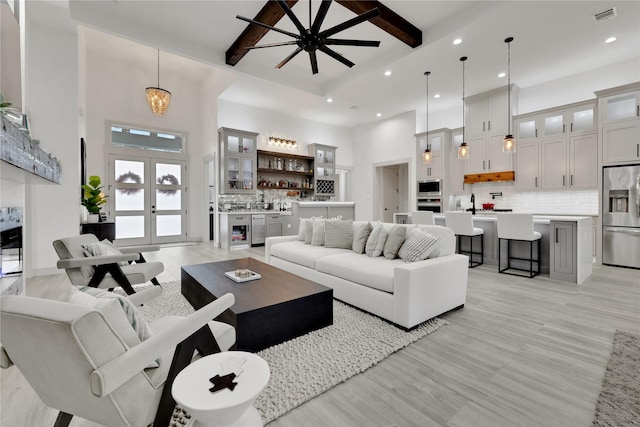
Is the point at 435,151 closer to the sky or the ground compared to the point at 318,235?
closer to the sky

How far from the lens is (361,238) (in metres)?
3.43

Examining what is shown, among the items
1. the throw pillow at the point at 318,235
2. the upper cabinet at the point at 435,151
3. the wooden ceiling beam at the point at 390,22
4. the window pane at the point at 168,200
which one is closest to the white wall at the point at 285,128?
the window pane at the point at 168,200

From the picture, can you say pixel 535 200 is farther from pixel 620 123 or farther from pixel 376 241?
pixel 376 241

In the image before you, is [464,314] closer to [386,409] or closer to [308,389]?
[386,409]

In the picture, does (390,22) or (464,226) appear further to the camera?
(464,226)

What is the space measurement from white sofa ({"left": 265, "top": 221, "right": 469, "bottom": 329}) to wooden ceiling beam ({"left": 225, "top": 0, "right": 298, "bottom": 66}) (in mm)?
3250

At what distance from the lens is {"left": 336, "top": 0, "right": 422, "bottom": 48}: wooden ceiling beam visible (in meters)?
3.70

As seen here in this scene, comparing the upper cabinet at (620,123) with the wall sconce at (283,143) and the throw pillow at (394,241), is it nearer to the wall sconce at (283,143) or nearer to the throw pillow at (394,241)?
the throw pillow at (394,241)

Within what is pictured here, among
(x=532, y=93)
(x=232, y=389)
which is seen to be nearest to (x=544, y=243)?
(x=532, y=93)

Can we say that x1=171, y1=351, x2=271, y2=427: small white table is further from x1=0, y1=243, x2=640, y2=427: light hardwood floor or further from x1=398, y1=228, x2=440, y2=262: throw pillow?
x1=398, y1=228, x2=440, y2=262: throw pillow

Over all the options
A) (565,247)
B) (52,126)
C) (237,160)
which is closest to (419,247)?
(565,247)

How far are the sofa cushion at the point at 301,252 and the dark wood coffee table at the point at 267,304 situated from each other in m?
0.63

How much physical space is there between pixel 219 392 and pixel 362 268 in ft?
6.37

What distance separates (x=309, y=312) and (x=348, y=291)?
66 cm
